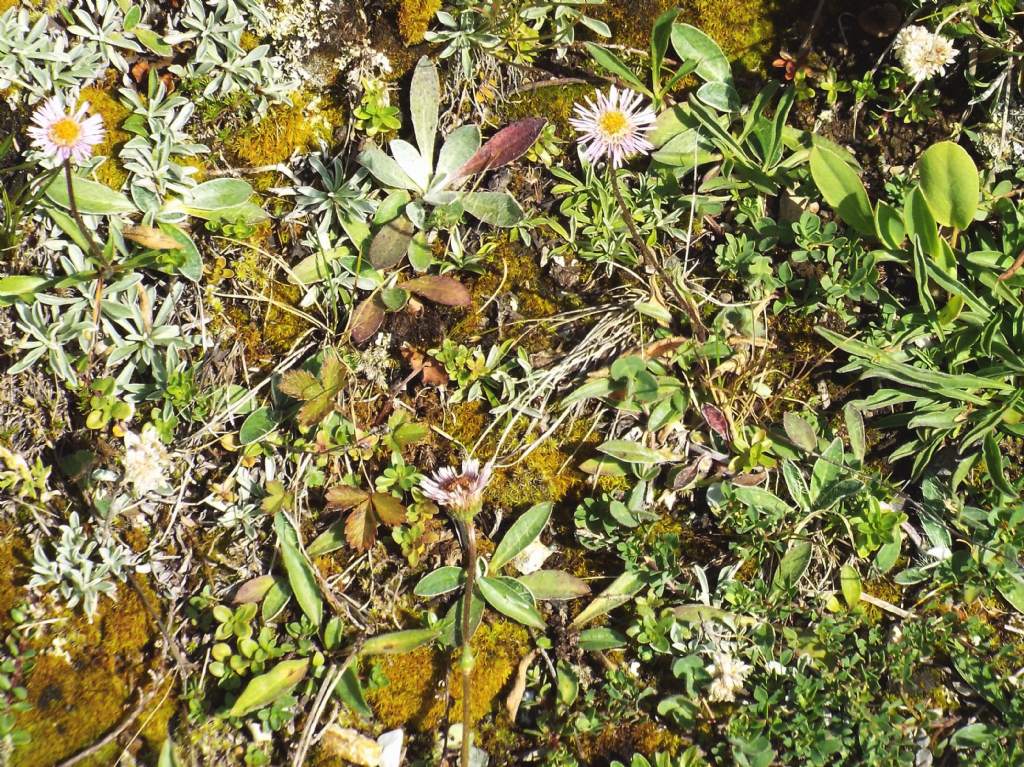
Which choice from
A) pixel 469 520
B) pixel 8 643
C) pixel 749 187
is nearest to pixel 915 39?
pixel 749 187

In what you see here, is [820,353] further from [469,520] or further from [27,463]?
[27,463]

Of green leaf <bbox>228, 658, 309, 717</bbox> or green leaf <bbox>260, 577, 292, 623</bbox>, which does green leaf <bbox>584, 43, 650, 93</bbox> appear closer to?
green leaf <bbox>260, 577, 292, 623</bbox>

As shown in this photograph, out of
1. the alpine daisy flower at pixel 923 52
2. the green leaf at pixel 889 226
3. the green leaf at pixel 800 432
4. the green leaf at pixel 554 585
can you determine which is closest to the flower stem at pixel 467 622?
the green leaf at pixel 554 585

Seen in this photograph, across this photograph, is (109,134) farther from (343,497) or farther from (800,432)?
(800,432)

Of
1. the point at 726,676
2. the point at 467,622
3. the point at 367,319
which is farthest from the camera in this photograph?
the point at 367,319

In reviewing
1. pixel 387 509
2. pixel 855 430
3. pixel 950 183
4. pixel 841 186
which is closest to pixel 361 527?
pixel 387 509

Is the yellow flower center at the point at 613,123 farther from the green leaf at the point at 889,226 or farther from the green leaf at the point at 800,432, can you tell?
the green leaf at the point at 800,432

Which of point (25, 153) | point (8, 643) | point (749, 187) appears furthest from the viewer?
point (749, 187)
